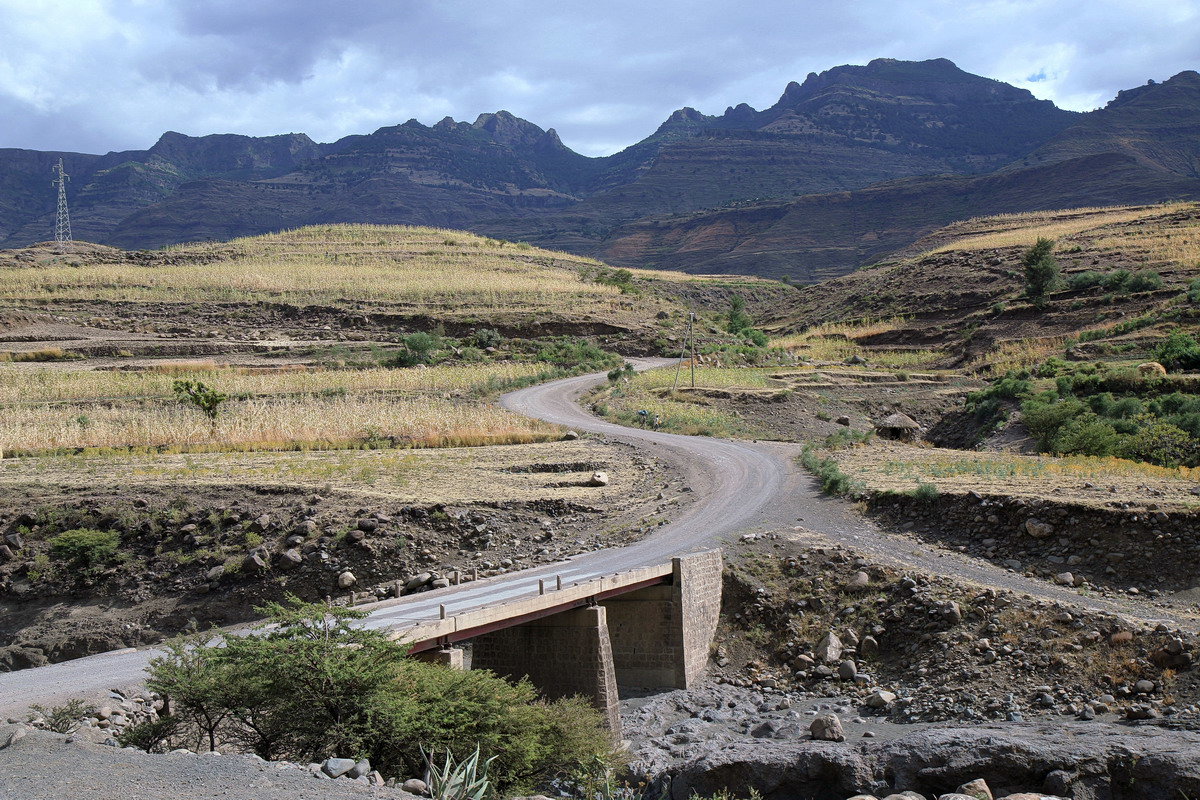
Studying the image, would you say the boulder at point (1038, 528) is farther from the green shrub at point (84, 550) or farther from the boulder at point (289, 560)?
the green shrub at point (84, 550)

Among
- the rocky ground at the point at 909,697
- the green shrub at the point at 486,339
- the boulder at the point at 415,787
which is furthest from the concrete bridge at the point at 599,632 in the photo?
the green shrub at the point at 486,339

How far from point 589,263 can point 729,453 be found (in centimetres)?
7243

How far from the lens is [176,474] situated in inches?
915

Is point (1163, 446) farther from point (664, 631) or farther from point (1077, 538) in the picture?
point (664, 631)

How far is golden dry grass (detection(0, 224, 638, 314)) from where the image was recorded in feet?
214

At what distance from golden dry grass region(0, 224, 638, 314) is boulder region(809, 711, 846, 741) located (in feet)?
169

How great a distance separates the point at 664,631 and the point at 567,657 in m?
2.38

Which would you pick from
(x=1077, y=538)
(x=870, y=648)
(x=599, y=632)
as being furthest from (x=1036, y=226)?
(x=599, y=632)

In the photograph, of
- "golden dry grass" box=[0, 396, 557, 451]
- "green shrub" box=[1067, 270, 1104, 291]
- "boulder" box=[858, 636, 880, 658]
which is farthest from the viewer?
"green shrub" box=[1067, 270, 1104, 291]

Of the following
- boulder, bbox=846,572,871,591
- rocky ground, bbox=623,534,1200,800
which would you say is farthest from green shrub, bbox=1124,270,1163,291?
boulder, bbox=846,572,871,591

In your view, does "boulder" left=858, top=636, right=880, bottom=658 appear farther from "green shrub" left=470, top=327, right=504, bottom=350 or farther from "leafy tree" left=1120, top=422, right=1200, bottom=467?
"green shrub" left=470, top=327, right=504, bottom=350

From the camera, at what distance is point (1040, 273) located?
54.1 m

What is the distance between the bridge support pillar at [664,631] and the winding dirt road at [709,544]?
85cm

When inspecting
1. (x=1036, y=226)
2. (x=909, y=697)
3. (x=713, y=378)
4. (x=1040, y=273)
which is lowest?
(x=909, y=697)
